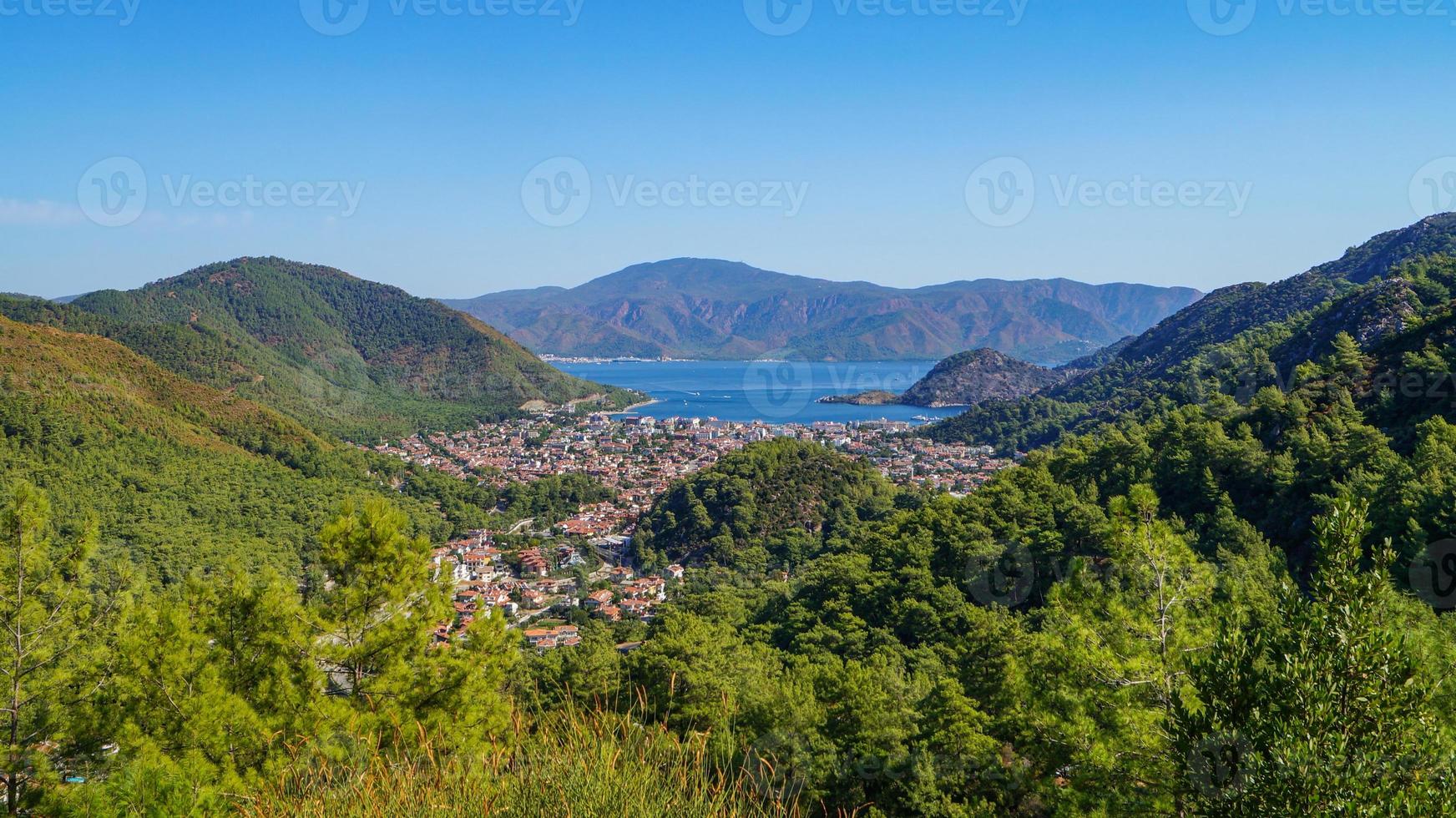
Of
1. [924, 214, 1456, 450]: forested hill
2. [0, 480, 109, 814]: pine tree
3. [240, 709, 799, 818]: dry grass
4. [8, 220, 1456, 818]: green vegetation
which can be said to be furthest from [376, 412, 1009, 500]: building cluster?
[240, 709, 799, 818]: dry grass

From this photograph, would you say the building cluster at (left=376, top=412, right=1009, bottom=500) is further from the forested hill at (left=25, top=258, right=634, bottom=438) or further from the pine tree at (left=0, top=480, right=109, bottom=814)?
the pine tree at (left=0, top=480, right=109, bottom=814)

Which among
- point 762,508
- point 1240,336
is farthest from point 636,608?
point 1240,336

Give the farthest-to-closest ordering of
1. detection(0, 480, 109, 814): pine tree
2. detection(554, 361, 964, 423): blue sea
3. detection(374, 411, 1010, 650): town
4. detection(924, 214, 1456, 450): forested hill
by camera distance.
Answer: detection(554, 361, 964, 423): blue sea → detection(924, 214, 1456, 450): forested hill → detection(374, 411, 1010, 650): town → detection(0, 480, 109, 814): pine tree

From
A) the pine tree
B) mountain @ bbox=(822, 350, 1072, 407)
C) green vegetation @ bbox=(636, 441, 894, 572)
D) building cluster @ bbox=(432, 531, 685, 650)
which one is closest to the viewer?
the pine tree

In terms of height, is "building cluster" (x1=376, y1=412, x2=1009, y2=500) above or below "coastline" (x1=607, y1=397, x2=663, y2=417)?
below

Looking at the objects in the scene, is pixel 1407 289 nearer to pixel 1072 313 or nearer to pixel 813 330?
pixel 813 330

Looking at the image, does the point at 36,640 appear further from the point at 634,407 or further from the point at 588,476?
the point at 634,407

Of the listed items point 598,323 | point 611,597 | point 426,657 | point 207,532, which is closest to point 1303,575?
point 426,657
